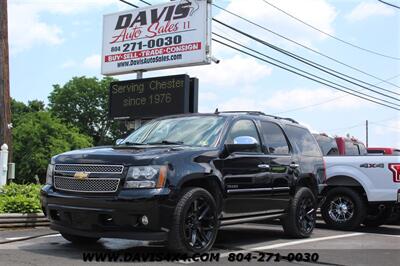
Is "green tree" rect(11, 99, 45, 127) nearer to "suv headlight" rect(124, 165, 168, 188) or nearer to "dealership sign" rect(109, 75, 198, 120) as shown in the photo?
"dealership sign" rect(109, 75, 198, 120)

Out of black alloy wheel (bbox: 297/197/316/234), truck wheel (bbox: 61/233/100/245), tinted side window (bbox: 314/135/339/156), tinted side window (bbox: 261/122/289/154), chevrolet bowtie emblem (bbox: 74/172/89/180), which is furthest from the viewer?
tinted side window (bbox: 314/135/339/156)

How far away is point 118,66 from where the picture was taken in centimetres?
1956

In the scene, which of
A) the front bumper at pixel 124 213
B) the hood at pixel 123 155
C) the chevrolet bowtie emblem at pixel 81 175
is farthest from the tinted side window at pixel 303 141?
the chevrolet bowtie emblem at pixel 81 175

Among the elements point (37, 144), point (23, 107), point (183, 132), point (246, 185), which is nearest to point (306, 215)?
point (246, 185)

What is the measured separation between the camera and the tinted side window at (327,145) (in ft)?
41.6

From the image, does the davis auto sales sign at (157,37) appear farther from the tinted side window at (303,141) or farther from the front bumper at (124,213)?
the front bumper at (124,213)

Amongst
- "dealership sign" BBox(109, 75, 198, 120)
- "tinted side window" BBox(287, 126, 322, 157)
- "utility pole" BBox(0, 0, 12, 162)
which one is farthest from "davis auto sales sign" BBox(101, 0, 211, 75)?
"tinted side window" BBox(287, 126, 322, 157)

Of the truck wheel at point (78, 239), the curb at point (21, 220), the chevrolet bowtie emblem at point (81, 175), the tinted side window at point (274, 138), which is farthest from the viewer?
the curb at point (21, 220)

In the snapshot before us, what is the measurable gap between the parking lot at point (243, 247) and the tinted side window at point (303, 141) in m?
1.45

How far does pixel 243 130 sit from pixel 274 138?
0.85 meters

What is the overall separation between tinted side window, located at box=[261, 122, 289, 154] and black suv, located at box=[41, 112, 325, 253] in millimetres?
22

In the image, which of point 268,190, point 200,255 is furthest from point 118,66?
point 200,255

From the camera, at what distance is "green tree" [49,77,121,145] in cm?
7138

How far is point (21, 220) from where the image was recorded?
31.9ft
